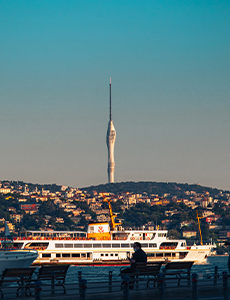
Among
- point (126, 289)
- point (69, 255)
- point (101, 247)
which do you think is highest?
point (101, 247)

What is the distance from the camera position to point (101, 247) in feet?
346

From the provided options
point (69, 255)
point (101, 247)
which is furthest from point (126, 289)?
point (101, 247)

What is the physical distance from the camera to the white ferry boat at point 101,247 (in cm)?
10250

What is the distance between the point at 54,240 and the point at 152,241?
12975 millimetres

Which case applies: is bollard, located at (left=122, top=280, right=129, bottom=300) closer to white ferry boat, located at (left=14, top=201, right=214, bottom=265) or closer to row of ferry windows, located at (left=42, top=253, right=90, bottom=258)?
white ferry boat, located at (left=14, top=201, right=214, bottom=265)

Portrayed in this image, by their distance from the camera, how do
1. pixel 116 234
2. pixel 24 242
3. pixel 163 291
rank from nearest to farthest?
pixel 163 291 → pixel 24 242 → pixel 116 234

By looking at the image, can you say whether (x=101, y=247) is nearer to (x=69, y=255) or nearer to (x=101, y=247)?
(x=101, y=247)

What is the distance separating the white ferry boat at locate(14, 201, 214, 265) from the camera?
102 metres

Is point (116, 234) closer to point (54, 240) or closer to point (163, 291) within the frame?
point (54, 240)

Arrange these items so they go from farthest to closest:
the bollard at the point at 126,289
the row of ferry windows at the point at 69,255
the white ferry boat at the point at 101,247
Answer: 1. the row of ferry windows at the point at 69,255
2. the white ferry boat at the point at 101,247
3. the bollard at the point at 126,289

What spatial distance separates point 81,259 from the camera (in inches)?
4085

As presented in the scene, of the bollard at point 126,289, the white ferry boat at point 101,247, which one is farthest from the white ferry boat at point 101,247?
the bollard at point 126,289

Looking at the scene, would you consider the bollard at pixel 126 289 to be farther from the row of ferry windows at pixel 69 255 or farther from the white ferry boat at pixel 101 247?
the row of ferry windows at pixel 69 255

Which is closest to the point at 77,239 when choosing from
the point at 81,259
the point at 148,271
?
the point at 81,259
